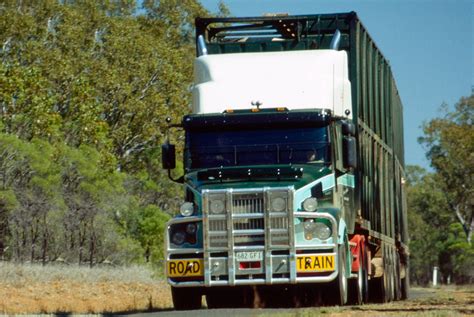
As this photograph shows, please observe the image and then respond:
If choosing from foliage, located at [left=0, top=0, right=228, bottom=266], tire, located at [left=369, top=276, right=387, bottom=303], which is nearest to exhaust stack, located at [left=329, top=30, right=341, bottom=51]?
tire, located at [left=369, top=276, right=387, bottom=303]

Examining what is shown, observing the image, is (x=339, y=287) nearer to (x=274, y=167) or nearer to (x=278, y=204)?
(x=278, y=204)

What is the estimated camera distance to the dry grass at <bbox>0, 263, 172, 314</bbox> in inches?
1041

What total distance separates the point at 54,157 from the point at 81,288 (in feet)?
51.8

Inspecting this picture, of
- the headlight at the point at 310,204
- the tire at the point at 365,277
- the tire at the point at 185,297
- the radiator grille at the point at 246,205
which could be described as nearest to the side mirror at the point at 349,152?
the headlight at the point at 310,204

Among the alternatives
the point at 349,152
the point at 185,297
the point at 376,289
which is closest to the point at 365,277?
the point at 376,289

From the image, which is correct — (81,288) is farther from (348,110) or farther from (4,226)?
(348,110)

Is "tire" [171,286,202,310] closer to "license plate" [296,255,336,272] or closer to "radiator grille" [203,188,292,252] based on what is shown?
"radiator grille" [203,188,292,252]

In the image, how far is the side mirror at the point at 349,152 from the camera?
70.0 ft

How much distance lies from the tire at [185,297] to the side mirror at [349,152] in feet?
10.2

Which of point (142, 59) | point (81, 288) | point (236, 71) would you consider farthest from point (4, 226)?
point (236, 71)

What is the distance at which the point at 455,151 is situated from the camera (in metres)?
84.7

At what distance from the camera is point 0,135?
42.9 meters

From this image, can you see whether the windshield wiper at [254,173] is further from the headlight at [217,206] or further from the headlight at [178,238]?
the headlight at [178,238]

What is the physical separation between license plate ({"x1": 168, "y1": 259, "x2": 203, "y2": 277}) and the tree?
62708mm
